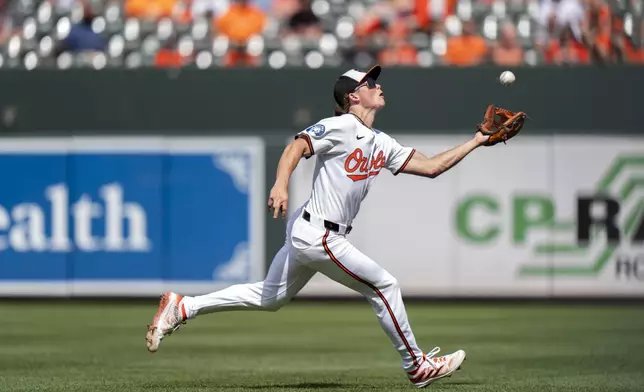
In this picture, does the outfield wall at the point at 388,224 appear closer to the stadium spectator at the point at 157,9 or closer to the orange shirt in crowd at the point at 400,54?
the orange shirt in crowd at the point at 400,54

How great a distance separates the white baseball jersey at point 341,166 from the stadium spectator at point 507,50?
26.5 ft

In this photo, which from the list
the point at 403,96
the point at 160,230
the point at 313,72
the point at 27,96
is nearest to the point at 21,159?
the point at 27,96

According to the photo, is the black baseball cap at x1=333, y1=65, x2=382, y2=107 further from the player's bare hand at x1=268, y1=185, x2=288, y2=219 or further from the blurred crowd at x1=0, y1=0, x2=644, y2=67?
the blurred crowd at x1=0, y1=0, x2=644, y2=67

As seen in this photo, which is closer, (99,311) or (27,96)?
(99,311)

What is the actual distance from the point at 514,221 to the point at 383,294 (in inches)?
298

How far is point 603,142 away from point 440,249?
7.42 ft

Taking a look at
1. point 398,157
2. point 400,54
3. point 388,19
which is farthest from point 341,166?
point 388,19

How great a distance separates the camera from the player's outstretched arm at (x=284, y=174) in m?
6.69

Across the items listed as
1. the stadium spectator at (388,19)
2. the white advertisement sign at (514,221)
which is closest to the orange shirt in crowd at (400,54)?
the stadium spectator at (388,19)

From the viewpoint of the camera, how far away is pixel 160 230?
A: 14.8m

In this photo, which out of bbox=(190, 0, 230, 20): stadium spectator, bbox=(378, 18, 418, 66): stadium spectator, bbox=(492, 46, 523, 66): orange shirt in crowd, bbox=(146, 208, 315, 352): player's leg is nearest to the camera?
bbox=(146, 208, 315, 352): player's leg

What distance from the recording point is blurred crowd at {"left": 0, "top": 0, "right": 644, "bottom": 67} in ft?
50.5

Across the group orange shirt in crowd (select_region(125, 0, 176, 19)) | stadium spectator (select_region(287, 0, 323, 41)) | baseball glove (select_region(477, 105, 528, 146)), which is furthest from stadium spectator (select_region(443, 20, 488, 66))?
baseball glove (select_region(477, 105, 528, 146))

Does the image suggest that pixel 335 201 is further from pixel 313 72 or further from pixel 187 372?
pixel 313 72
